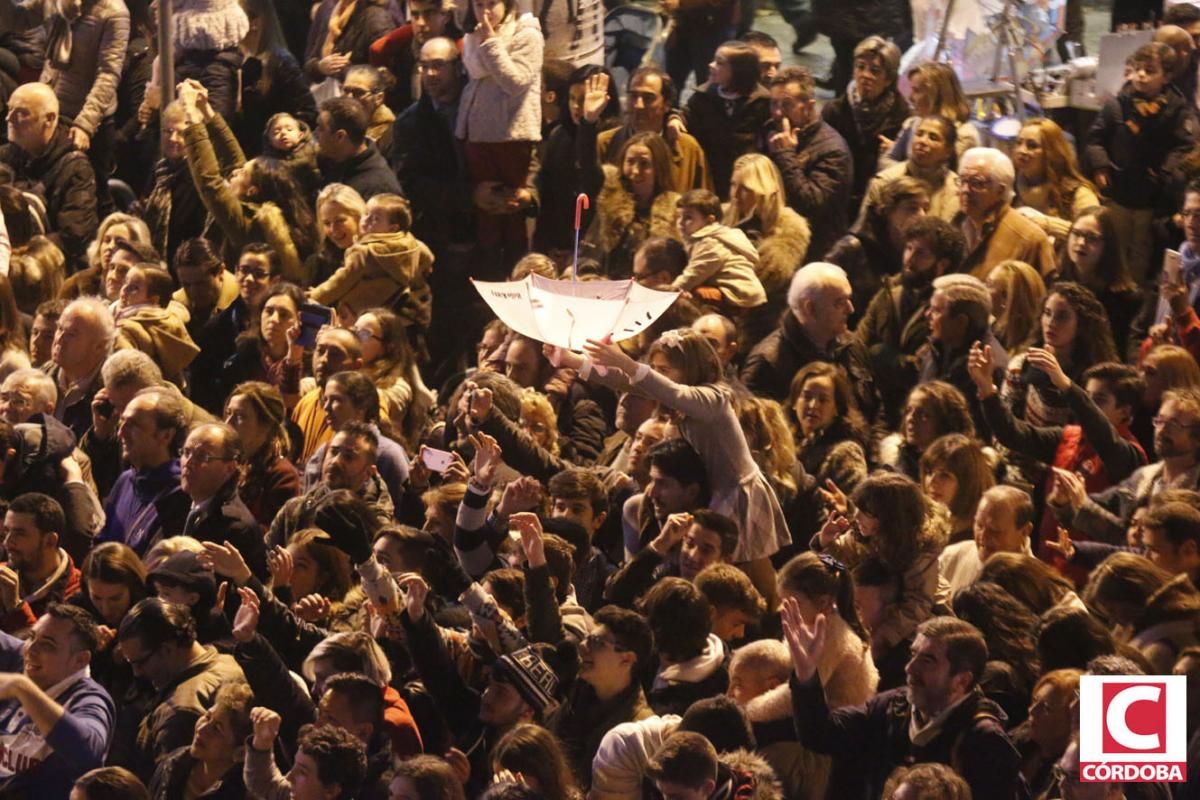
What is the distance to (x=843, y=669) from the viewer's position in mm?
7066

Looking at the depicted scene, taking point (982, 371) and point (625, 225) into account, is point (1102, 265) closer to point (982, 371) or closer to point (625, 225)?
point (982, 371)

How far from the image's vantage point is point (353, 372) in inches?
368

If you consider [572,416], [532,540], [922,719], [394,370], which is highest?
[532,540]

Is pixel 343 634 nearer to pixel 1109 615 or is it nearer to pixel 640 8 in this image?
pixel 1109 615

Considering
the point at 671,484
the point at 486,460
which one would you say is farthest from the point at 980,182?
the point at 486,460

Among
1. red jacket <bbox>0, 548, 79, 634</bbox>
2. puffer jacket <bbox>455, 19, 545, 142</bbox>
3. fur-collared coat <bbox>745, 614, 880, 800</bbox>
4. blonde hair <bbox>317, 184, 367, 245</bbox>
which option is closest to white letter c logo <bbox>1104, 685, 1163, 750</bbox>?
fur-collared coat <bbox>745, 614, 880, 800</bbox>

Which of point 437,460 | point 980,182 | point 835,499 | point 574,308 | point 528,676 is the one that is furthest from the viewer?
point 980,182

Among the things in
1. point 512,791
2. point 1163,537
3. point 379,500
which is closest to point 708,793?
point 512,791

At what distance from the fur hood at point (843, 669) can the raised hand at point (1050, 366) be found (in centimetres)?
166

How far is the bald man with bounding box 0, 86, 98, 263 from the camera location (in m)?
12.7

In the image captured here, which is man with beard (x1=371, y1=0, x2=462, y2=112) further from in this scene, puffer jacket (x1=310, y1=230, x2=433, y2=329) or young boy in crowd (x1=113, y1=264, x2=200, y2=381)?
young boy in crowd (x1=113, y1=264, x2=200, y2=381)

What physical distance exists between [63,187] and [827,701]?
6.92 m

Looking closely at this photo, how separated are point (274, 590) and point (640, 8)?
580 centimetres

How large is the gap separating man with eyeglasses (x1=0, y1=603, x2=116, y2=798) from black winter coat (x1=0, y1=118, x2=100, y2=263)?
5.36 metres
